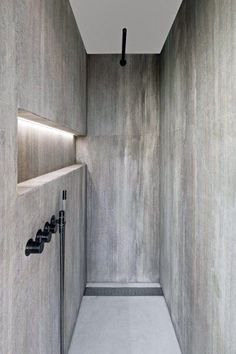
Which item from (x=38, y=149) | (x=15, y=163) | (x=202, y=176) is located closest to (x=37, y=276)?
(x=15, y=163)

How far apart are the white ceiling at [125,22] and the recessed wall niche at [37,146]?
903 millimetres

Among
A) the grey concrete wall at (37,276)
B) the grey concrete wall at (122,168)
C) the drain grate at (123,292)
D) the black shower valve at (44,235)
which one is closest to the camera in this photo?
the grey concrete wall at (37,276)

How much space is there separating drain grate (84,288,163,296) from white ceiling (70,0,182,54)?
7.72ft

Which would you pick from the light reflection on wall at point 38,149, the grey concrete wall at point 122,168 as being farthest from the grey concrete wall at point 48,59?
the grey concrete wall at point 122,168

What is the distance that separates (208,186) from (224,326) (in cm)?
62

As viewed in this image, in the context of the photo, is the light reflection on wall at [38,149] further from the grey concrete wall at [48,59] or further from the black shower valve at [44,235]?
the black shower valve at [44,235]

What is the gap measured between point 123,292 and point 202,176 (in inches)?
77.7

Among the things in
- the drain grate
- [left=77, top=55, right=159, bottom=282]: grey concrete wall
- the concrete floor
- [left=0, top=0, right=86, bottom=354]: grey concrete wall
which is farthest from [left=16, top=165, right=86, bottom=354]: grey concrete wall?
[left=77, top=55, right=159, bottom=282]: grey concrete wall

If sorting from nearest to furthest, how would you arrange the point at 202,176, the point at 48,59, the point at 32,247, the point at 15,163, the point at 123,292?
the point at 15,163, the point at 32,247, the point at 48,59, the point at 202,176, the point at 123,292

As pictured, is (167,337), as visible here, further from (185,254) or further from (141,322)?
(185,254)

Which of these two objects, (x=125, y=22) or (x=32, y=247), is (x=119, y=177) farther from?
(x=32, y=247)

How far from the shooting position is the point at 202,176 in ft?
5.96

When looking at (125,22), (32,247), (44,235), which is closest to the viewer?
(32,247)

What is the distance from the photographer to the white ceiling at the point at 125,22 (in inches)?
96.0
